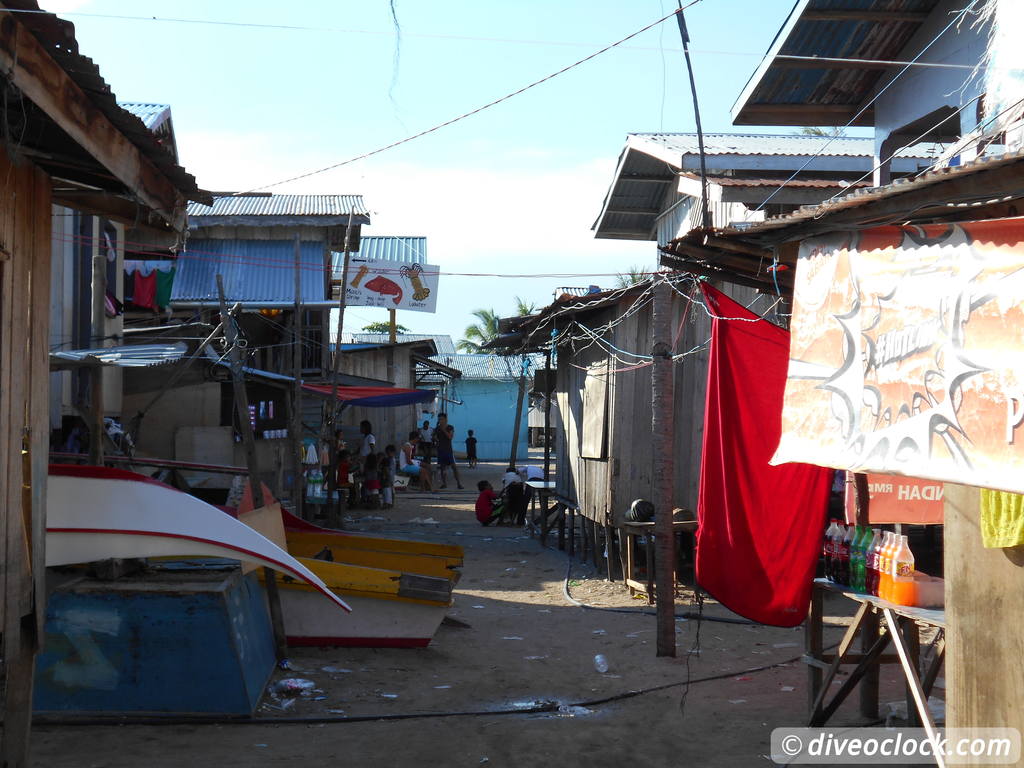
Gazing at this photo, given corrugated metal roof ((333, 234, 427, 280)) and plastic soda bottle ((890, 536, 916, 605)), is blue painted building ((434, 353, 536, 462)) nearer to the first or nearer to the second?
corrugated metal roof ((333, 234, 427, 280))

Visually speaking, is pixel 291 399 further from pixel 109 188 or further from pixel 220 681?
pixel 109 188

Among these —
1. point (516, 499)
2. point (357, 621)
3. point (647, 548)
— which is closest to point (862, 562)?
point (357, 621)

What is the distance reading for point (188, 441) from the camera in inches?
680

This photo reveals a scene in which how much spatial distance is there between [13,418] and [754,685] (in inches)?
230

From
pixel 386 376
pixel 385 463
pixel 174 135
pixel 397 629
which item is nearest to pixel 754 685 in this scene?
pixel 397 629

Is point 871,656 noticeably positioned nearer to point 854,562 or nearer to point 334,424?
point 854,562

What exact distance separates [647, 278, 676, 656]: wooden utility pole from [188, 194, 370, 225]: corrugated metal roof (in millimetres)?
13259

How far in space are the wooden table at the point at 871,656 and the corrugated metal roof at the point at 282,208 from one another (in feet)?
53.6

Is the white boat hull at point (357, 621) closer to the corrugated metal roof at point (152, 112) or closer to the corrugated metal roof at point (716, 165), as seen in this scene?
the corrugated metal roof at point (716, 165)

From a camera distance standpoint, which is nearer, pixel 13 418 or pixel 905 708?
pixel 13 418

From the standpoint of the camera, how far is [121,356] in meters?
9.55

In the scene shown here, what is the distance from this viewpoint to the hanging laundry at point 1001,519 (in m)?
3.95

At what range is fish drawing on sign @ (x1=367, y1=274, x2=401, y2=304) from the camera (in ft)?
65.8

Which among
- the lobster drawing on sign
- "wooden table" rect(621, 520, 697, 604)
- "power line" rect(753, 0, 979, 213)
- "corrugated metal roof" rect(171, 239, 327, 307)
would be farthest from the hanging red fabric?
"corrugated metal roof" rect(171, 239, 327, 307)
